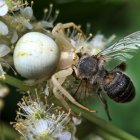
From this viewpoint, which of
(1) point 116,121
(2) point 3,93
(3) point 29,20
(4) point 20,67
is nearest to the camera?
(4) point 20,67

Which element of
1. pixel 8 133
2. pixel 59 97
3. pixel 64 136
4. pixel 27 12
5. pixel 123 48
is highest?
pixel 27 12

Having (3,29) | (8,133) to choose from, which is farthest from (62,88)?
(8,133)

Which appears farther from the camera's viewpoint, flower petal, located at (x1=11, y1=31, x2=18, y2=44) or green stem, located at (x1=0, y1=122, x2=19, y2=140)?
green stem, located at (x1=0, y1=122, x2=19, y2=140)

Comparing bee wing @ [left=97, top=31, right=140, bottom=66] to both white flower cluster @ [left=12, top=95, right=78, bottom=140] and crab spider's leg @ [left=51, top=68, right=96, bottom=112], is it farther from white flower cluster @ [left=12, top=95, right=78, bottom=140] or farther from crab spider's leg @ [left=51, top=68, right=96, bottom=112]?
white flower cluster @ [left=12, top=95, right=78, bottom=140]

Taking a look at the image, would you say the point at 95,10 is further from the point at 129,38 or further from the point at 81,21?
the point at 129,38

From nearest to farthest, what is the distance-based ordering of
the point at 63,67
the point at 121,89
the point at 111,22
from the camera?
the point at 121,89, the point at 63,67, the point at 111,22

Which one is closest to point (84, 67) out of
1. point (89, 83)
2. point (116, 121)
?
point (89, 83)

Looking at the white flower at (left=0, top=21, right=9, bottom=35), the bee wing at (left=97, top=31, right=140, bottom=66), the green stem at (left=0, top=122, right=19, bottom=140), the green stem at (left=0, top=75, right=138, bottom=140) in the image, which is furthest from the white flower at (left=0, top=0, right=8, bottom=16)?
the green stem at (left=0, top=122, right=19, bottom=140)

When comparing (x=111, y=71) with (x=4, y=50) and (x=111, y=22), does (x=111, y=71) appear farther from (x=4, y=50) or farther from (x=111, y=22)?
(x=111, y=22)
